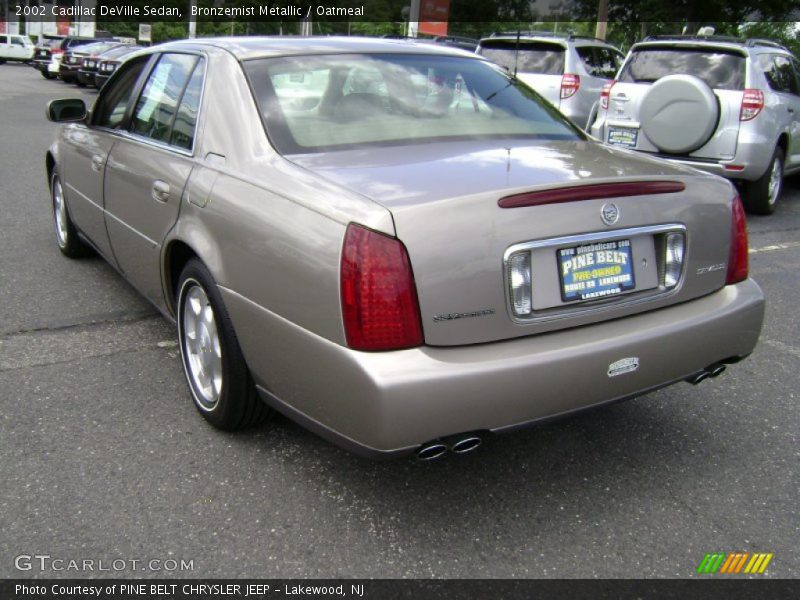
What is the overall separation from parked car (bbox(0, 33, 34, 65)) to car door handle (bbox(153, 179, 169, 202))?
39.0 m

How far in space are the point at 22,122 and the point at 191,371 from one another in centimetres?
1292

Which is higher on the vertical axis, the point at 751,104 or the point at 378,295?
the point at 751,104

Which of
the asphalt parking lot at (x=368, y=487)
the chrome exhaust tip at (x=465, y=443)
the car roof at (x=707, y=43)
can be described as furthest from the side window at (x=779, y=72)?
the chrome exhaust tip at (x=465, y=443)

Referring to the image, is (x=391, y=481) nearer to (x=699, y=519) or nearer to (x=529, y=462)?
(x=529, y=462)

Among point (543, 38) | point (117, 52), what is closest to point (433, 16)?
point (117, 52)

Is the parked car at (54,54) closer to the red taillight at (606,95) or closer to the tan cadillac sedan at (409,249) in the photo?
the red taillight at (606,95)

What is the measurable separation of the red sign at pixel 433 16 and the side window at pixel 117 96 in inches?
938

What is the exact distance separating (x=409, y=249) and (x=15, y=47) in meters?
41.3

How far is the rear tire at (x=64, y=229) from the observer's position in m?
5.50

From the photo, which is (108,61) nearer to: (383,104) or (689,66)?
(689,66)

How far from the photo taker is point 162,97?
3904 mm

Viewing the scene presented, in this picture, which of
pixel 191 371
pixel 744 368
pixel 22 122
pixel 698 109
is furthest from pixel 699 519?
pixel 22 122

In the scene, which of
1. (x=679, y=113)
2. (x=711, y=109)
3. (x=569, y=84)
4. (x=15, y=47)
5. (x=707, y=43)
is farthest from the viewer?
(x=15, y=47)

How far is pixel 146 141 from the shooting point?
3.88 metres
